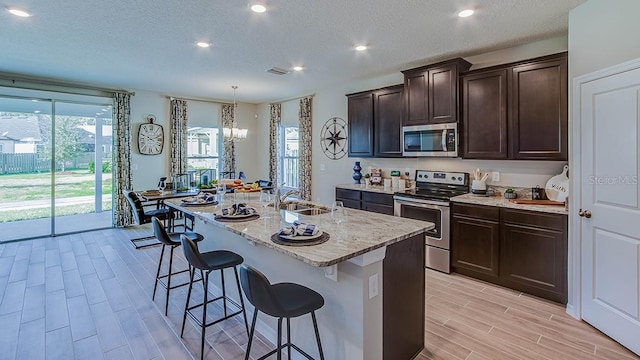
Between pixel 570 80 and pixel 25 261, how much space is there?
678 cm

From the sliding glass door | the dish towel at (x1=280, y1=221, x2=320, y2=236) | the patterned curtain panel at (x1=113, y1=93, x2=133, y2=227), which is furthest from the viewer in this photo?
the patterned curtain panel at (x1=113, y1=93, x2=133, y2=227)

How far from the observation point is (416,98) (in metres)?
4.42

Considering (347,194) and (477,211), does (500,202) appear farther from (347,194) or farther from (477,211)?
(347,194)

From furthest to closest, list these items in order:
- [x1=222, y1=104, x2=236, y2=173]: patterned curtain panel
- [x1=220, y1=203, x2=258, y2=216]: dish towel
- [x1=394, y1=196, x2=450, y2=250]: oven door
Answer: [x1=222, y1=104, x2=236, y2=173]: patterned curtain panel, [x1=394, y1=196, x2=450, y2=250]: oven door, [x1=220, y1=203, x2=258, y2=216]: dish towel

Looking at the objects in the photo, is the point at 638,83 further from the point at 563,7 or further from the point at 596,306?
the point at 596,306

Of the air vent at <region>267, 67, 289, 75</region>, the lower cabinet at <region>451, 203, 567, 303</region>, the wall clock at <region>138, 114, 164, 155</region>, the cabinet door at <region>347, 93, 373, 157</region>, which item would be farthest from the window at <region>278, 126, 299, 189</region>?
the lower cabinet at <region>451, 203, 567, 303</region>

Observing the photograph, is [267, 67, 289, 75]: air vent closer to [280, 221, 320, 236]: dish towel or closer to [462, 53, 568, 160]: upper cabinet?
[462, 53, 568, 160]: upper cabinet

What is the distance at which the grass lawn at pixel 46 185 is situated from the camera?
5520mm

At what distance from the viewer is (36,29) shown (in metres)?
3.37

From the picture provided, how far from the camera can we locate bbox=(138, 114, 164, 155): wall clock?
6656 mm

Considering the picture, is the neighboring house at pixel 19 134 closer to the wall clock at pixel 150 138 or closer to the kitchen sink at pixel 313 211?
the wall clock at pixel 150 138

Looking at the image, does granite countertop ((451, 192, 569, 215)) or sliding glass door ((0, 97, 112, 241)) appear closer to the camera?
granite countertop ((451, 192, 569, 215))

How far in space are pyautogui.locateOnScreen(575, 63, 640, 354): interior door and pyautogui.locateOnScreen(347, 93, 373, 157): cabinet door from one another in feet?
9.19

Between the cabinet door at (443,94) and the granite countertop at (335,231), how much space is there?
2.11 metres
